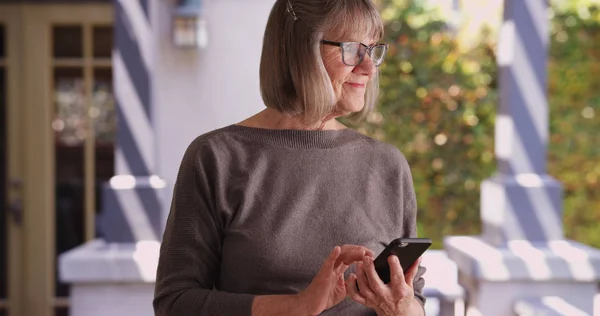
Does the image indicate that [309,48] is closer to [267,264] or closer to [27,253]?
[267,264]

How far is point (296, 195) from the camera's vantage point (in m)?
1.46

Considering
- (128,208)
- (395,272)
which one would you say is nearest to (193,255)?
(395,272)

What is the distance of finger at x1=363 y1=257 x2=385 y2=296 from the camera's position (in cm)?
130

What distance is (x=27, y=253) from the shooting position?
456cm

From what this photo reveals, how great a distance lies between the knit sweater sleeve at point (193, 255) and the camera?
1.34 m

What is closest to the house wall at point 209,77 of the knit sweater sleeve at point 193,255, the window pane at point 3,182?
the window pane at point 3,182

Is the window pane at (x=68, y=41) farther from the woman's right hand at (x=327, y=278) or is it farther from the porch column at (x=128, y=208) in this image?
the woman's right hand at (x=327, y=278)

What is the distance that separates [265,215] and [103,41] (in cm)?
349

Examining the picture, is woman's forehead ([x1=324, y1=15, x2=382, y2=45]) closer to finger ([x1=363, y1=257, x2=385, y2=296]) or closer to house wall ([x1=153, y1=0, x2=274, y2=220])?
finger ([x1=363, y1=257, x2=385, y2=296])

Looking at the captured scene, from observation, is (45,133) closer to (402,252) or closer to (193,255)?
(193,255)

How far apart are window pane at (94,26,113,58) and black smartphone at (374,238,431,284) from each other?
3632mm

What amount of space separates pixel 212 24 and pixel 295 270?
229 centimetres

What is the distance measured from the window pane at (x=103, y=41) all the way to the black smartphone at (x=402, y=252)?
3632 millimetres

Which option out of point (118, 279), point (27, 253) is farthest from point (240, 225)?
point (27, 253)
